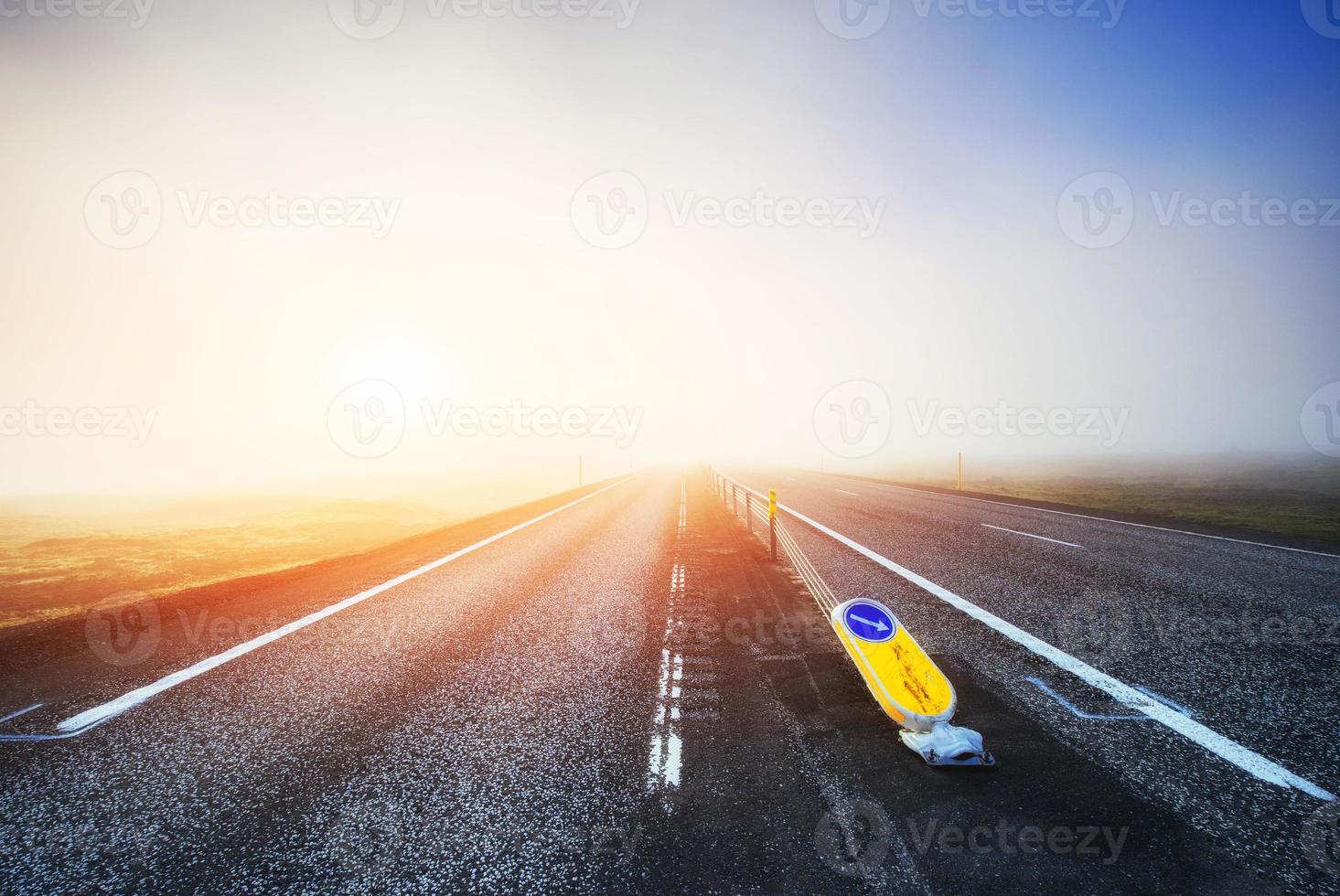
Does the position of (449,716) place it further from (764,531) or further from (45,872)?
(764,531)

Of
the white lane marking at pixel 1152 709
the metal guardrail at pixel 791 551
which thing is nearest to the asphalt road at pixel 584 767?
the white lane marking at pixel 1152 709

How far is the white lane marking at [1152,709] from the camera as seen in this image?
8.89 feet

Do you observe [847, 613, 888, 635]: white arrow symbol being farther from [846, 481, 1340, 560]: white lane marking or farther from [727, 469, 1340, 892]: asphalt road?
[846, 481, 1340, 560]: white lane marking

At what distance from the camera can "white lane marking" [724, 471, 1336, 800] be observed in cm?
271

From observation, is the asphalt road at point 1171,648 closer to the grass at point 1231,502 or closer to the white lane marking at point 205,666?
the grass at point 1231,502

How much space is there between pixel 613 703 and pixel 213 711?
2.91 m

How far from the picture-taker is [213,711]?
3.47 meters

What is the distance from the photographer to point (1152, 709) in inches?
136

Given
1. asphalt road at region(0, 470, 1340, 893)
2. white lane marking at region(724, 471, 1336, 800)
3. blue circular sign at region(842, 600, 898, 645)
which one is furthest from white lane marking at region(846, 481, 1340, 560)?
blue circular sign at region(842, 600, 898, 645)

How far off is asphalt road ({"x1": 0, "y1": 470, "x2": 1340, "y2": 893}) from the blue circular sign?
489 millimetres

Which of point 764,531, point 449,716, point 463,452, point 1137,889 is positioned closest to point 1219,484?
point 764,531

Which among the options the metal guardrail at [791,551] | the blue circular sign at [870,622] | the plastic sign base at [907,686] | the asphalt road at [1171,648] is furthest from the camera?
the metal guardrail at [791,551]

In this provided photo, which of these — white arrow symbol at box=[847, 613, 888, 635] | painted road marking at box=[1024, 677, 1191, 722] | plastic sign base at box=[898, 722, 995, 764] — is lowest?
painted road marking at box=[1024, 677, 1191, 722]

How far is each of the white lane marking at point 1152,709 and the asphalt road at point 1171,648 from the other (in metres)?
0.05
